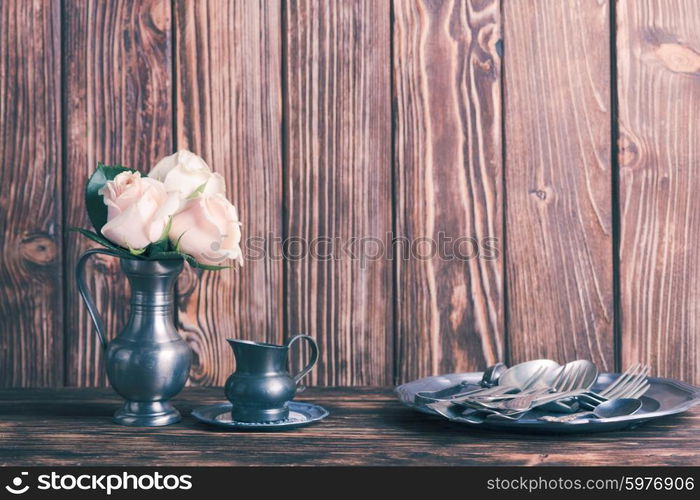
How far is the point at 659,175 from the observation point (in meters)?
1.22

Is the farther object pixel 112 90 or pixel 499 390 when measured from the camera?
pixel 112 90

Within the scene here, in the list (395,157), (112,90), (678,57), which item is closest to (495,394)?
(395,157)

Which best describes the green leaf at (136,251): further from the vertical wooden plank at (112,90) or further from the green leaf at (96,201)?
the vertical wooden plank at (112,90)

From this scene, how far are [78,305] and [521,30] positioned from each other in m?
0.84

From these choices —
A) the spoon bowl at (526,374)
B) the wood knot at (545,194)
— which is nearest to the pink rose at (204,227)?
the spoon bowl at (526,374)

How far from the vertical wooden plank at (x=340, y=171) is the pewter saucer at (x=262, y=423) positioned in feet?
0.72

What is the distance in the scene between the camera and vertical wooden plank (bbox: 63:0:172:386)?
1.24 meters

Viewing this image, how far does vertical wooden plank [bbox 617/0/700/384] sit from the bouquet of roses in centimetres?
66

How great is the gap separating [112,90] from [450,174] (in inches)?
22.2

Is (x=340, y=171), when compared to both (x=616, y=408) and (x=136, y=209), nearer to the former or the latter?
(x=136, y=209)

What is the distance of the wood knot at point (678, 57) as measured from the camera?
4.01ft

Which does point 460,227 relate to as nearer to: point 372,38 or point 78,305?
point 372,38

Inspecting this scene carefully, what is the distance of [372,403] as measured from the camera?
3.59 feet

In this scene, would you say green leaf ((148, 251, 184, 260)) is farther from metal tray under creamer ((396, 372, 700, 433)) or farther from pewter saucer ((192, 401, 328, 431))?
metal tray under creamer ((396, 372, 700, 433))
